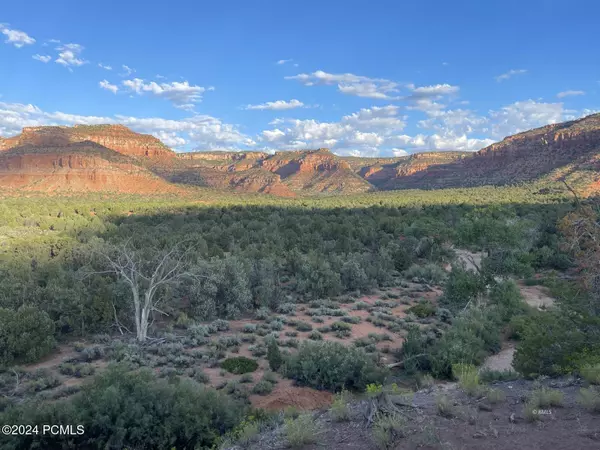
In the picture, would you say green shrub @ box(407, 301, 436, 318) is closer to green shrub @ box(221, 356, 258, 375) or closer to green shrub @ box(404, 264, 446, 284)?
green shrub @ box(404, 264, 446, 284)

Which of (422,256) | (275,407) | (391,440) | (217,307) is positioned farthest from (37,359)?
(422,256)

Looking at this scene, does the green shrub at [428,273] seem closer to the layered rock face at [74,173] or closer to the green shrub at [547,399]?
the green shrub at [547,399]

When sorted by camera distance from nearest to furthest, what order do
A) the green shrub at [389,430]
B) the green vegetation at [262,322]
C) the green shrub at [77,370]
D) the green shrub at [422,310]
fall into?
the green shrub at [389,430], the green vegetation at [262,322], the green shrub at [77,370], the green shrub at [422,310]

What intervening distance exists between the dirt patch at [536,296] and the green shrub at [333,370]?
13.0 m

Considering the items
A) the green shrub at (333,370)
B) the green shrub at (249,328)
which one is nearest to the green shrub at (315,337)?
the green shrub at (249,328)

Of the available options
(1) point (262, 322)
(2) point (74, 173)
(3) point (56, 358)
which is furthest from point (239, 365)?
(2) point (74, 173)

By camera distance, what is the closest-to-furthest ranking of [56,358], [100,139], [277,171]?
1. [56,358]
2. [100,139]
3. [277,171]

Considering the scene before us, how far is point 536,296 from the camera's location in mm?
22141

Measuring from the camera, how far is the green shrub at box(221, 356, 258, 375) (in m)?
12.3

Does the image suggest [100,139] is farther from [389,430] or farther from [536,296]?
[389,430]

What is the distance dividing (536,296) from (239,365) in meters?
17.5

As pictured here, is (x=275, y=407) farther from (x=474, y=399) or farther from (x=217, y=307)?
(x=217, y=307)

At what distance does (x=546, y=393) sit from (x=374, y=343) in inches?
332

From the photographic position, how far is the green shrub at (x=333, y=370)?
425 inches
